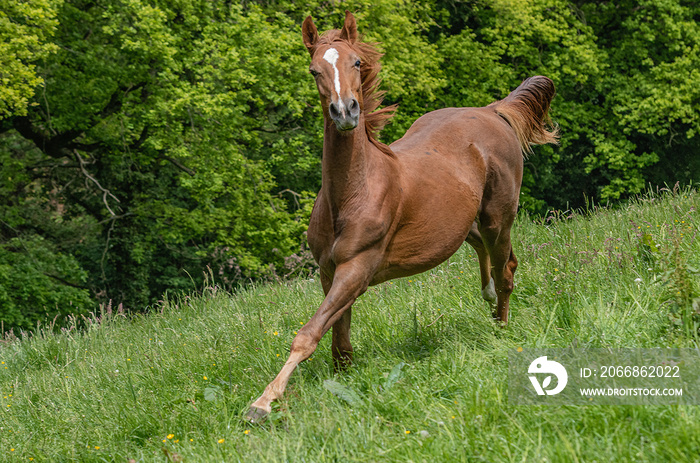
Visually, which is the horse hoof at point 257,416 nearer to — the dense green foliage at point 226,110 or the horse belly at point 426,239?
the horse belly at point 426,239

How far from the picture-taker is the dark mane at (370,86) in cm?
447

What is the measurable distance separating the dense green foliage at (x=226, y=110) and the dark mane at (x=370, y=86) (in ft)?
23.8

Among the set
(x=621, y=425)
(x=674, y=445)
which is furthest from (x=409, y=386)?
(x=674, y=445)

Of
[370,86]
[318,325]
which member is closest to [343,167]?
[370,86]

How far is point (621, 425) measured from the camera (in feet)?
9.18

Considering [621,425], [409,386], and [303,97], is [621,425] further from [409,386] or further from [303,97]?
[303,97]

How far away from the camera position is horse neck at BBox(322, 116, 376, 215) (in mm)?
4344

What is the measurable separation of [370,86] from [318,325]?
1762mm

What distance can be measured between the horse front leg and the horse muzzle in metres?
0.91

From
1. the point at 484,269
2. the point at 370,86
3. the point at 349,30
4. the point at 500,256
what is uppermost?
the point at 349,30

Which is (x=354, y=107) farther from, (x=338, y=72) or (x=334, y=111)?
(x=338, y=72)

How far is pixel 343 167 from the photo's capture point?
4355 mm

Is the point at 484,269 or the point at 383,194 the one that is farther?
the point at 484,269

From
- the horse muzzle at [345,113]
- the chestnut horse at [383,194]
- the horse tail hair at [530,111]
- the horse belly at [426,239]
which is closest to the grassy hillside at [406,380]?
the chestnut horse at [383,194]
